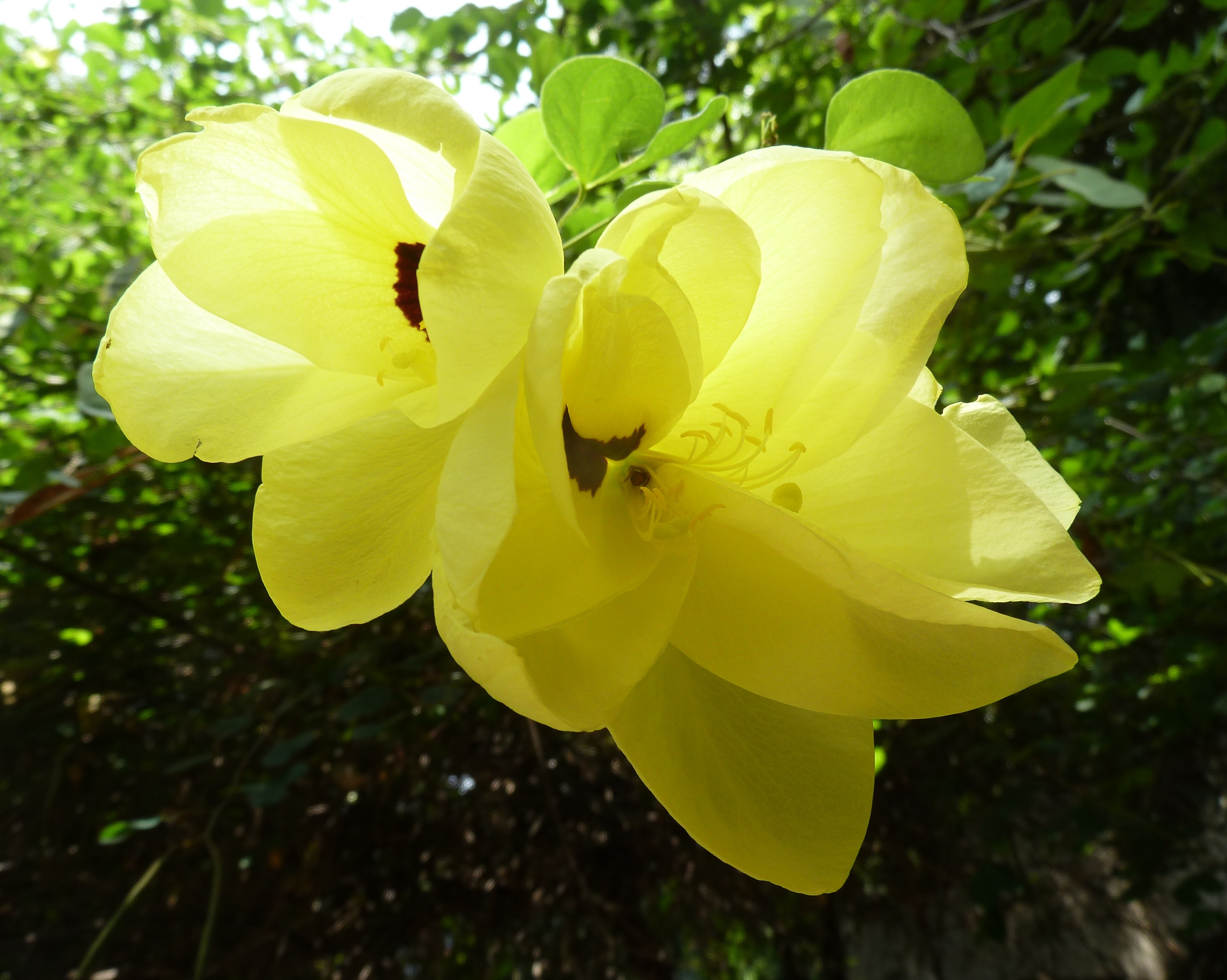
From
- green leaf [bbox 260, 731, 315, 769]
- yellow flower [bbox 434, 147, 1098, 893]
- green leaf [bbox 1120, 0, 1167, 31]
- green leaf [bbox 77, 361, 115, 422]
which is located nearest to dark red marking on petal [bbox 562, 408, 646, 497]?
yellow flower [bbox 434, 147, 1098, 893]

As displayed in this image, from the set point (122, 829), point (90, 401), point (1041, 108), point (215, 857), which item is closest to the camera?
point (1041, 108)

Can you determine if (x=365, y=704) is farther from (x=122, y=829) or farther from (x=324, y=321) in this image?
(x=324, y=321)

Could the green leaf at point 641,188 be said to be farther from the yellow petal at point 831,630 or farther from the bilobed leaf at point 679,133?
the yellow petal at point 831,630

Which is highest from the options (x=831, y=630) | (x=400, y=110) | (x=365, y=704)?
(x=400, y=110)

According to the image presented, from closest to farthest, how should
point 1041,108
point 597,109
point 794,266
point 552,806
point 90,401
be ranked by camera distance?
point 794,266
point 597,109
point 1041,108
point 90,401
point 552,806

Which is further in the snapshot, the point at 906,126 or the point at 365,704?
the point at 365,704

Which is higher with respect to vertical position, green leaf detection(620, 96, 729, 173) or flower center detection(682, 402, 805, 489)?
green leaf detection(620, 96, 729, 173)

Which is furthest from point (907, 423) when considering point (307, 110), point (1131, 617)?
point (1131, 617)

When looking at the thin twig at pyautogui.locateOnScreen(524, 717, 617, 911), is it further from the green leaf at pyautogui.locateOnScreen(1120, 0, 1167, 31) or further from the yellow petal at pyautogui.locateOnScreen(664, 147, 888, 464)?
the green leaf at pyautogui.locateOnScreen(1120, 0, 1167, 31)

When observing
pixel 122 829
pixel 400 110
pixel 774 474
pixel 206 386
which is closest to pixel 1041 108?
pixel 774 474
